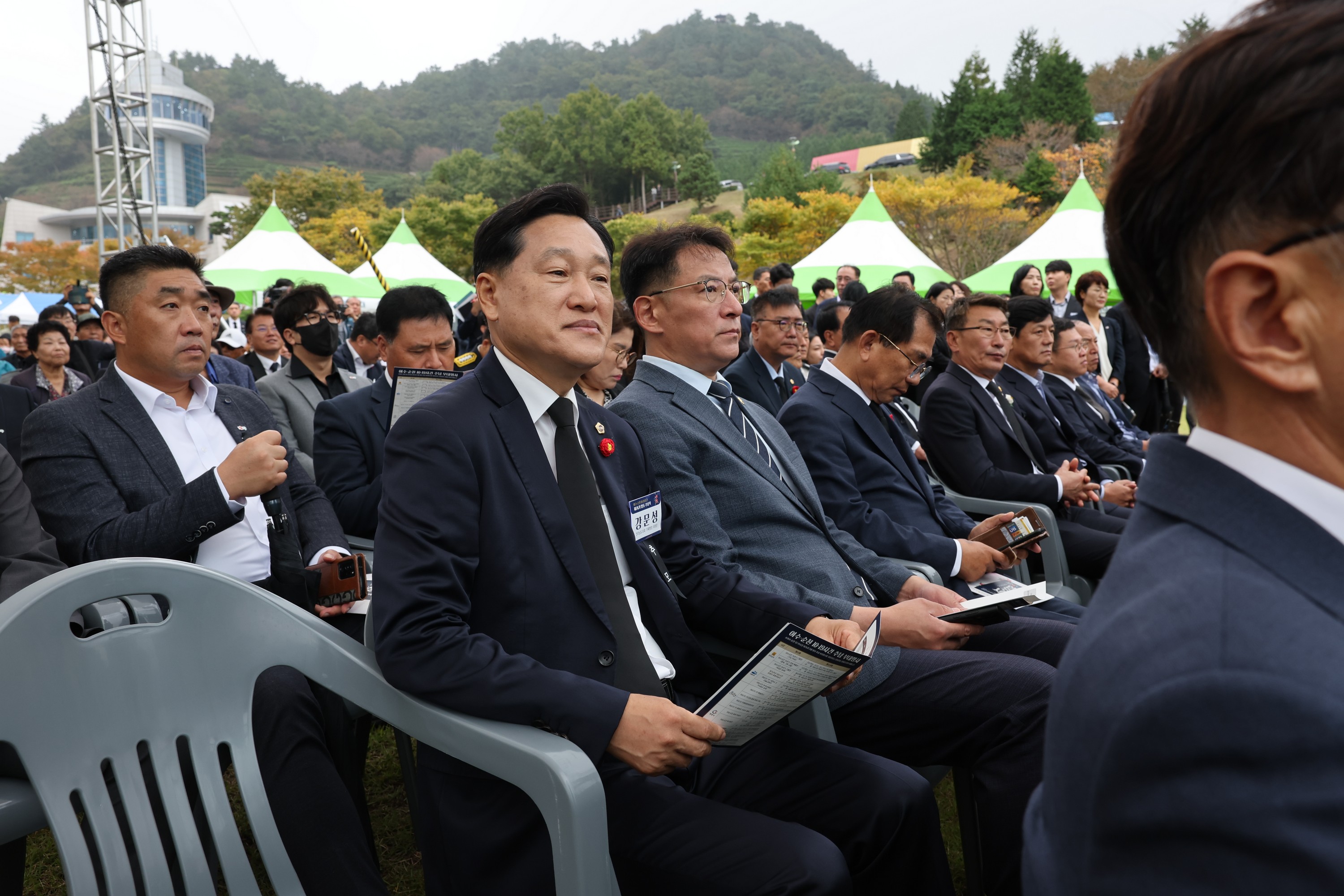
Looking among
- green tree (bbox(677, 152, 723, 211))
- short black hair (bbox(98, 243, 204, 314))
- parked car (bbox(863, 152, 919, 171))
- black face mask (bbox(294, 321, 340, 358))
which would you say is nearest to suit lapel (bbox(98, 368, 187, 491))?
short black hair (bbox(98, 243, 204, 314))

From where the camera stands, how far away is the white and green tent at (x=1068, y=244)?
12969 mm

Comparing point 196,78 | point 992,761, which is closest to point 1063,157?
point 992,761

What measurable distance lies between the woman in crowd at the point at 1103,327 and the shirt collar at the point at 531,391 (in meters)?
7.51

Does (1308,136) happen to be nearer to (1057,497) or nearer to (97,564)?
(97,564)

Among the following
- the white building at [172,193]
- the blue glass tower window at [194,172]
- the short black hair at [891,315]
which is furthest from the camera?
the blue glass tower window at [194,172]

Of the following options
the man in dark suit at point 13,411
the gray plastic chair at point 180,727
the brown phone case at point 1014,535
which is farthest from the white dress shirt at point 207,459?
the man in dark suit at point 13,411

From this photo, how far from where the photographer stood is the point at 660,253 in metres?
3.08

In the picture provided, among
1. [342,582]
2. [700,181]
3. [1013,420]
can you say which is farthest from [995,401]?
[700,181]

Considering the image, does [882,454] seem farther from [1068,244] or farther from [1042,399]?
[1068,244]

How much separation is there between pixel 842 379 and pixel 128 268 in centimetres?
254

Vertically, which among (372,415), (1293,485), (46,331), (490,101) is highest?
(490,101)

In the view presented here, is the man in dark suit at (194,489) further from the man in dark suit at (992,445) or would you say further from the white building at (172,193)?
the white building at (172,193)

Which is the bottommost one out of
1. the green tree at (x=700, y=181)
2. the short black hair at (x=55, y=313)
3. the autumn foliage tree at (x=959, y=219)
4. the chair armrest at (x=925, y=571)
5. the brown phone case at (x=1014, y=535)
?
the chair armrest at (x=925, y=571)

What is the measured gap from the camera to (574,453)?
2.05m
